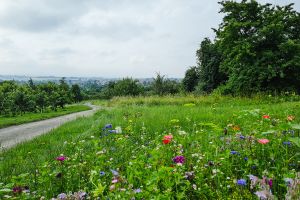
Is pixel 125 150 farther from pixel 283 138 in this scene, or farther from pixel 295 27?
pixel 295 27

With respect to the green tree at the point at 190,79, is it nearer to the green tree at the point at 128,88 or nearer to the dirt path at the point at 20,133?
the green tree at the point at 128,88

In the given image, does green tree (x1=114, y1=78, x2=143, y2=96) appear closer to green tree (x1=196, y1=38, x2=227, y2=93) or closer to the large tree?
green tree (x1=196, y1=38, x2=227, y2=93)

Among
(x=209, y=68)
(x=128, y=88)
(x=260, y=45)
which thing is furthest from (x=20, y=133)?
(x=128, y=88)

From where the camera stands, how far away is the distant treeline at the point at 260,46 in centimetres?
2680

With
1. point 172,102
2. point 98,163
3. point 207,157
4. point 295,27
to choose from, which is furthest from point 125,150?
point 295,27

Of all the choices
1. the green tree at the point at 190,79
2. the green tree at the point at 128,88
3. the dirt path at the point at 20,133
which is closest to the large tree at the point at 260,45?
the dirt path at the point at 20,133

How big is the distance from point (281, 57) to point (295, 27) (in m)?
5.47

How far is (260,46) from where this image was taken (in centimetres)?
2900

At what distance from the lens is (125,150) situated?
13.9 ft

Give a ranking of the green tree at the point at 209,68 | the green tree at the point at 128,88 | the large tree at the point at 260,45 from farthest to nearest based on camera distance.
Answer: the green tree at the point at 128,88 < the green tree at the point at 209,68 < the large tree at the point at 260,45

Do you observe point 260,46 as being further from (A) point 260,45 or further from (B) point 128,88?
(B) point 128,88

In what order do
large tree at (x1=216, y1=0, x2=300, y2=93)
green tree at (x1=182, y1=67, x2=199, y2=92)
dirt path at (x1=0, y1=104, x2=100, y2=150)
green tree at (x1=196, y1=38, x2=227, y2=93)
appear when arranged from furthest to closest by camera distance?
green tree at (x1=182, y1=67, x2=199, y2=92), green tree at (x1=196, y1=38, x2=227, y2=93), large tree at (x1=216, y1=0, x2=300, y2=93), dirt path at (x1=0, y1=104, x2=100, y2=150)

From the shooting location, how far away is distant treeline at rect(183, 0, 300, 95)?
26797 mm

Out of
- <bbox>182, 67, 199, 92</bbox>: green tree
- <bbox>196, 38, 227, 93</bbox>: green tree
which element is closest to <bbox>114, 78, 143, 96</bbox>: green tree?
<bbox>182, 67, 199, 92</bbox>: green tree
